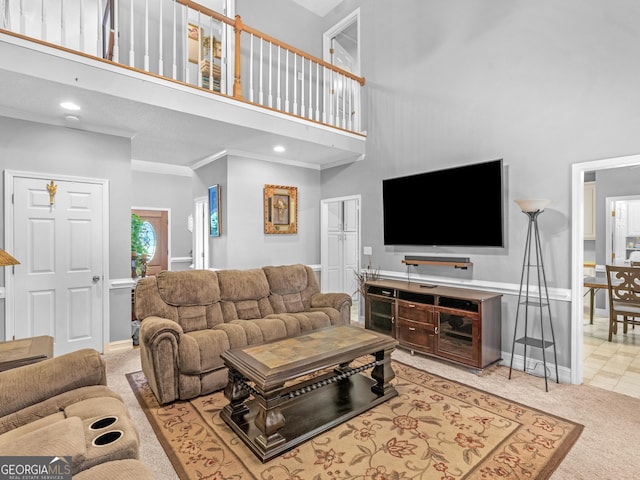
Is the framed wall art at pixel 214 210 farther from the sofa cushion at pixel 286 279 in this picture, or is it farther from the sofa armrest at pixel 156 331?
the sofa armrest at pixel 156 331

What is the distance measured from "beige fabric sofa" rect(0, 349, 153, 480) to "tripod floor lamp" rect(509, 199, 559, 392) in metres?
3.18

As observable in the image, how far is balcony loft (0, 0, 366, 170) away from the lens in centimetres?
280

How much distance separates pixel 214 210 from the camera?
537 centimetres

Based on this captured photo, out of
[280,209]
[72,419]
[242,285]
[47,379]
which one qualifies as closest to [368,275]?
[280,209]

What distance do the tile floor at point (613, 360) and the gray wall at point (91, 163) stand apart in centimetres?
517

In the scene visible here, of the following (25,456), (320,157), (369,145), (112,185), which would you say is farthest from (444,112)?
(25,456)

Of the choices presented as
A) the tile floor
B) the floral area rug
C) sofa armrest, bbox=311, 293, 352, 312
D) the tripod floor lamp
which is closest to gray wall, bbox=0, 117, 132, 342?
the floral area rug

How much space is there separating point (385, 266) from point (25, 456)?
432cm

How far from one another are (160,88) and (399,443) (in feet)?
11.9

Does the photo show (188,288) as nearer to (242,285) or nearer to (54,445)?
(242,285)

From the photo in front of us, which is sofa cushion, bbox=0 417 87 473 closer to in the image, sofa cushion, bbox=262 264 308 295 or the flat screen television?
sofa cushion, bbox=262 264 308 295

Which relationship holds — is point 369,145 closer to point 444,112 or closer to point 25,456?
point 444,112

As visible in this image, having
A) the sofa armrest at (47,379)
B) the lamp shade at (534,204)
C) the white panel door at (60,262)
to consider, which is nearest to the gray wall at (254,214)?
the white panel door at (60,262)

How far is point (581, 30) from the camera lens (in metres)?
3.10
